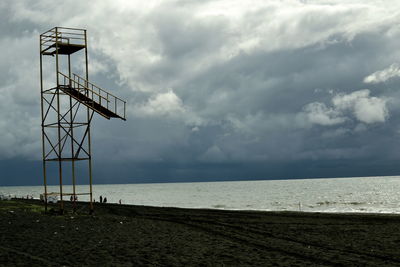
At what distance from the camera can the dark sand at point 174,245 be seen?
61.8ft

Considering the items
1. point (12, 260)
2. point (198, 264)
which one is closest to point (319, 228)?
point (198, 264)

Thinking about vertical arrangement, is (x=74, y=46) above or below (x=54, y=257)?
above

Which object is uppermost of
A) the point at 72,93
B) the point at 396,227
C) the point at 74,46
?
the point at 74,46

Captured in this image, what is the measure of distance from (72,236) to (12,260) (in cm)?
709

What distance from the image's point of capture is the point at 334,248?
958 inches

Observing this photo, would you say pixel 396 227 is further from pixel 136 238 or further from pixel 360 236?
pixel 136 238

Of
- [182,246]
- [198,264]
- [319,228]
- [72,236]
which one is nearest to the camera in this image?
[198,264]

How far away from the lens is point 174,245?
22.7m

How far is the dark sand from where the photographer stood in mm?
18844

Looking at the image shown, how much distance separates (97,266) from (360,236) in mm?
19574

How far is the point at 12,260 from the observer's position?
17062 mm

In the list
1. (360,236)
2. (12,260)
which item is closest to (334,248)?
(360,236)

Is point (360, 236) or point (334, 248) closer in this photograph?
point (334, 248)

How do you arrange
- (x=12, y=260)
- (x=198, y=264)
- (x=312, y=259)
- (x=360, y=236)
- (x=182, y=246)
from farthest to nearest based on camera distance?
(x=360, y=236), (x=182, y=246), (x=312, y=259), (x=198, y=264), (x=12, y=260)
